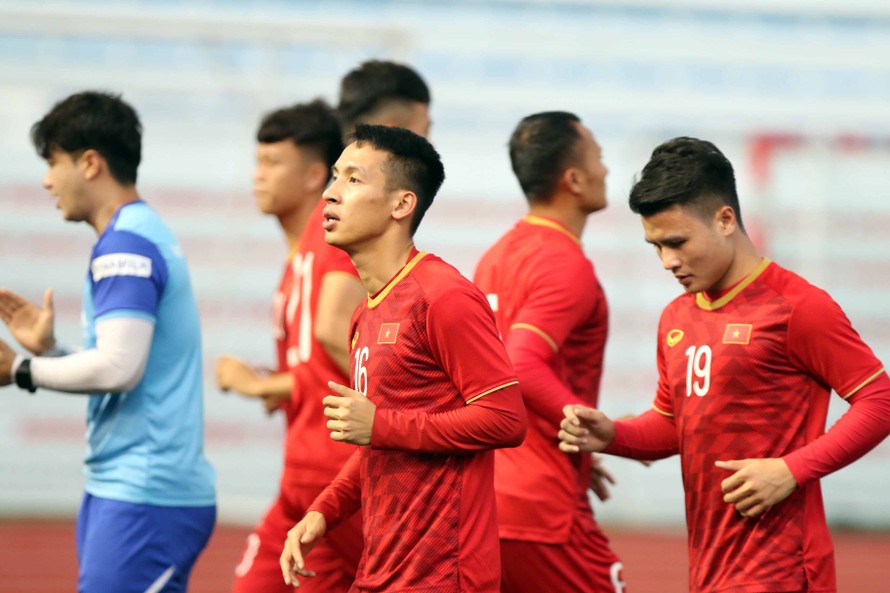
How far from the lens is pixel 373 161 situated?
357 cm

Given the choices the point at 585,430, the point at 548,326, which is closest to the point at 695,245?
the point at 585,430

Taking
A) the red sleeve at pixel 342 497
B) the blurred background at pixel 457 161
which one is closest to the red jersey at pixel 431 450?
the red sleeve at pixel 342 497

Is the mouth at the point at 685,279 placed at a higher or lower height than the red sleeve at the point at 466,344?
higher

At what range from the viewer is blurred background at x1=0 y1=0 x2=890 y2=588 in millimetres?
10516

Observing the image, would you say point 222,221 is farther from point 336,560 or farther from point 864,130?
point 336,560

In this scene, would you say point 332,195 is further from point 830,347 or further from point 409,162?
point 830,347

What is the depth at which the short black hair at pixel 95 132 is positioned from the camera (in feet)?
14.7

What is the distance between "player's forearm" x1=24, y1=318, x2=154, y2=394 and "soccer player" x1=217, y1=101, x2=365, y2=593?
583 mm

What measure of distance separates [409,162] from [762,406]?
1.09 metres

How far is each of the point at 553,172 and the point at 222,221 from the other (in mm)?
6427

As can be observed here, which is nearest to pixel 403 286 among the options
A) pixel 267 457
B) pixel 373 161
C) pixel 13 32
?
pixel 373 161

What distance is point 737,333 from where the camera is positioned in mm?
3580

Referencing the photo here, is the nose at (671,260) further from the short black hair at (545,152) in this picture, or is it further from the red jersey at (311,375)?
the red jersey at (311,375)


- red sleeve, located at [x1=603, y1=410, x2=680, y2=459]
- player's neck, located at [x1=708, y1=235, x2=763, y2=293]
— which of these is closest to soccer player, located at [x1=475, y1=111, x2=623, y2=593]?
red sleeve, located at [x1=603, y1=410, x2=680, y2=459]
